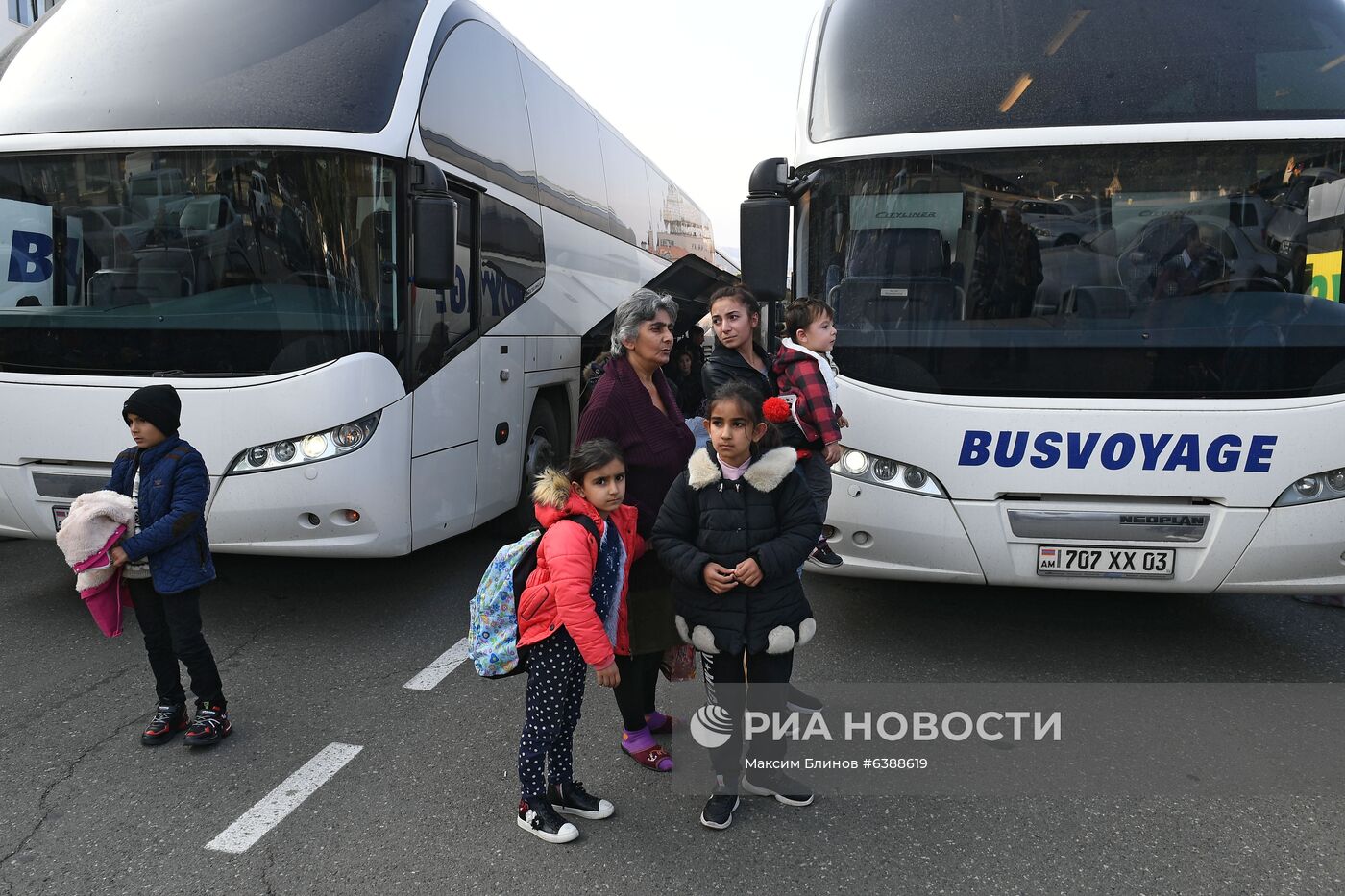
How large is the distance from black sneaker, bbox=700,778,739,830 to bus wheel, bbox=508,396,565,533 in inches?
143

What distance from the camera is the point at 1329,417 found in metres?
4.12

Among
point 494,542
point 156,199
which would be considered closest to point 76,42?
point 156,199

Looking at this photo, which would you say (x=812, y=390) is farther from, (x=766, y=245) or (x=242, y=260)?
(x=242, y=260)

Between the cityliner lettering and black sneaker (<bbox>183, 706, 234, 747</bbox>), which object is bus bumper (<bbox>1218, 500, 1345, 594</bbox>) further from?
black sneaker (<bbox>183, 706, 234, 747</bbox>)

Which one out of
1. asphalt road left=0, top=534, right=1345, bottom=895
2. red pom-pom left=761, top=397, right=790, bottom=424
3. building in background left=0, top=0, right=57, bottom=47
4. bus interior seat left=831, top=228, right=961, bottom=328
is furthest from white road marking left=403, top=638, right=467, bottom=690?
building in background left=0, top=0, right=57, bottom=47

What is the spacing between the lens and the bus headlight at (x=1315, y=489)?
164 inches

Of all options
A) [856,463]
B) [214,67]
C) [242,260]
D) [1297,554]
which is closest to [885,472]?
[856,463]

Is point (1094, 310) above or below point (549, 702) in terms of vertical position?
above

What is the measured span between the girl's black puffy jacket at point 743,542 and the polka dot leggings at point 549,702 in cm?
40

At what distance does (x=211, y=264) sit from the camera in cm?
486

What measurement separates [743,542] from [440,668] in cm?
211

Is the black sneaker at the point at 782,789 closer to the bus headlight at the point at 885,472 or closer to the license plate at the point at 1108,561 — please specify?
the bus headlight at the point at 885,472

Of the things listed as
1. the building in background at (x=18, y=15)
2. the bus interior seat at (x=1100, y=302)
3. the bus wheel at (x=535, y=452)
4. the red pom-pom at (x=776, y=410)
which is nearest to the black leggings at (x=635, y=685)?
the red pom-pom at (x=776, y=410)

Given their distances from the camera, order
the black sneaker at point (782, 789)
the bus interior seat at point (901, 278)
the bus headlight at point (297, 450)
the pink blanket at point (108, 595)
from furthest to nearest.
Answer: the bus headlight at point (297, 450) → the bus interior seat at point (901, 278) → the pink blanket at point (108, 595) → the black sneaker at point (782, 789)
